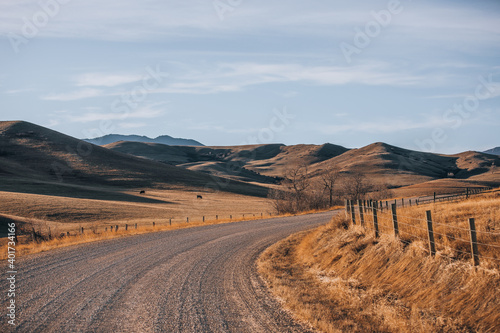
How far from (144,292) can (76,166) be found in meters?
117

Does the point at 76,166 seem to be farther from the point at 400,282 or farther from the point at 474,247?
the point at 474,247

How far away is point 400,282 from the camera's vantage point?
9844mm

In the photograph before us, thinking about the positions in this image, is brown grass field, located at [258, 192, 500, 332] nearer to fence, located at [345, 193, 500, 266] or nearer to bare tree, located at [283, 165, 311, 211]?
fence, located at [345, 193, 500, 266]

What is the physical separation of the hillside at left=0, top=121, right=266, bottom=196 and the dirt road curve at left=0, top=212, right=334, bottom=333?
7920 centimetres

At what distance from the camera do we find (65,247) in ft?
65.6

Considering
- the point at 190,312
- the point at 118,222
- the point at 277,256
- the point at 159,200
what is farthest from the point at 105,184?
the point at 190,312

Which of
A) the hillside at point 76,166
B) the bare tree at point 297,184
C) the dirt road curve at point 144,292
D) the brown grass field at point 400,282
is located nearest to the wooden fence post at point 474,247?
the brown grass field at point 400,282

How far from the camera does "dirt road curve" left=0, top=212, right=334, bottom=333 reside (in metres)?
8.15

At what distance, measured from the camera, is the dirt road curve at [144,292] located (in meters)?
8.15

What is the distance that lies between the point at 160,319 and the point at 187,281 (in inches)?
143

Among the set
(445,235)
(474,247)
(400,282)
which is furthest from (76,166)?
(474,247)

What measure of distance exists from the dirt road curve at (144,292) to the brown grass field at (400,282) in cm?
80

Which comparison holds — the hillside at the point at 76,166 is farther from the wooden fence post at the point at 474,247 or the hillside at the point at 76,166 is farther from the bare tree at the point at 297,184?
the wooden fence post at the point at 474,247

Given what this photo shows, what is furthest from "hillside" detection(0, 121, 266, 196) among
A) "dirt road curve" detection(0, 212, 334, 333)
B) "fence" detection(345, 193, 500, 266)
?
"fence" detection(345, 193, 500, 266)
